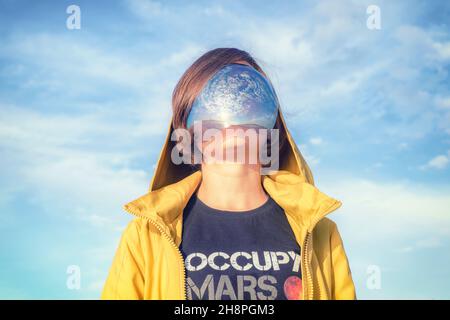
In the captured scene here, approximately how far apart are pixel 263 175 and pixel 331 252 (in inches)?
35.9

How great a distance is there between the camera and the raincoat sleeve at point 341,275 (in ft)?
14.2

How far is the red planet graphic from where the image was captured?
4000mm

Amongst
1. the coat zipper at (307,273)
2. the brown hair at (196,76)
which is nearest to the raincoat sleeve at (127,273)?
the brown hair at (196,76)

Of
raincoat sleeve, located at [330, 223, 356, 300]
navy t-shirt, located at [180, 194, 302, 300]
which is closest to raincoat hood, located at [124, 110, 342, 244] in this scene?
navy t-shirt, located at [180, 194, 302, 300]

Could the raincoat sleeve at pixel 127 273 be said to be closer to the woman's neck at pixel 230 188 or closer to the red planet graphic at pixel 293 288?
the woman's neck at pixel 230 188

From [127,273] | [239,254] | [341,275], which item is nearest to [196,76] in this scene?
[239,254]

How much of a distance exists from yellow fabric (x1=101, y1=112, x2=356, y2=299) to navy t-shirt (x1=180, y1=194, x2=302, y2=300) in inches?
3.2

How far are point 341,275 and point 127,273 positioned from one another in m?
1.72

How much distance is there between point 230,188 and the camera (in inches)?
176

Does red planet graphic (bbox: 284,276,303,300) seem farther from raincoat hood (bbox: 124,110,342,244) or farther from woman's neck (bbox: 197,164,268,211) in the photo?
woman's neck (bbox: 197,164,268,211)

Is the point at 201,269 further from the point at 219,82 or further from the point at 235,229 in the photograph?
the point at 219,82

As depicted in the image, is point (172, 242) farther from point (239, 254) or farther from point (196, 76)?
point (196, 76)

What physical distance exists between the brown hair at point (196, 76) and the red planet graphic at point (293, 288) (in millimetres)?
1419

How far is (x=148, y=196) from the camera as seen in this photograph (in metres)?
4.36
